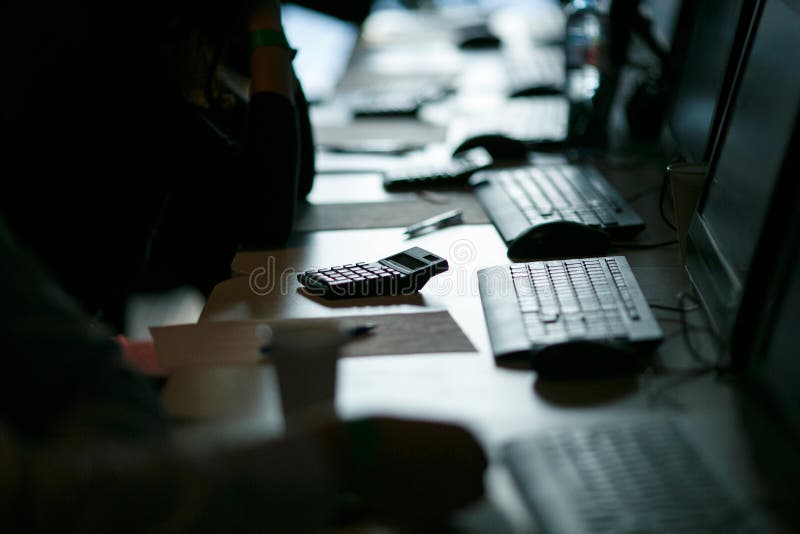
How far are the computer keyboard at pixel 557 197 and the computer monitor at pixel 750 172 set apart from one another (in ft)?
0.81

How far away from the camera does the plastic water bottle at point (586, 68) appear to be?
6.11 feet

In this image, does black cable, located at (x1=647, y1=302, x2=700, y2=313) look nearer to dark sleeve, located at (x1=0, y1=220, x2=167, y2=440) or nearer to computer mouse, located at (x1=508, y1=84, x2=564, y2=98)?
dark sleeve, located at (x1=0, y1=220, x2=167, y2=440)

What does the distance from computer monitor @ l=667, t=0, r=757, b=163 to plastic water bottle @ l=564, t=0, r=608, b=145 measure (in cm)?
17

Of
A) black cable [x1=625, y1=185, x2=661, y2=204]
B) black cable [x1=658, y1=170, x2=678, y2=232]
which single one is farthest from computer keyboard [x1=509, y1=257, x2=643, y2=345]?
black cable [x1=625, y1=185, x2=661, y2=204]

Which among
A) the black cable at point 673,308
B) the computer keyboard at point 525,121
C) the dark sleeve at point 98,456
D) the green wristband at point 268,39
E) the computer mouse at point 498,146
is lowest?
the computer keyboard at point 525,121

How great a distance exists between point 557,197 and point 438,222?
232 millimetres

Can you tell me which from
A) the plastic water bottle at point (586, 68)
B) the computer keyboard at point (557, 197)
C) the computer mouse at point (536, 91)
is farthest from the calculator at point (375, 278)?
the computer mouse at point (536, 91)

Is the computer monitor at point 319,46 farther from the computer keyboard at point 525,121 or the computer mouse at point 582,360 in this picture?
the computer mouse at point 582,360

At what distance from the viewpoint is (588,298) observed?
3.61 ft

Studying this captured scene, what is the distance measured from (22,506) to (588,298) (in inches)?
28.8

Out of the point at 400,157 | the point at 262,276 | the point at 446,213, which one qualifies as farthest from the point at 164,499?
the point at 400,157

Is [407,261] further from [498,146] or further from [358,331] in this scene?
[498,146]

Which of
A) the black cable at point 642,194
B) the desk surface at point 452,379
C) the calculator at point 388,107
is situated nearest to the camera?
the desk surface at point 452,379

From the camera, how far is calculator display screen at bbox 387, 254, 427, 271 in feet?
4.10
